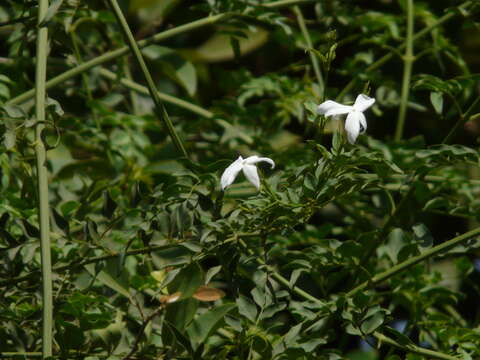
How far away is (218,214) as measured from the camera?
0.94m

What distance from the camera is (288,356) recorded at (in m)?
0.90

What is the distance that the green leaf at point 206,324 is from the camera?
0.95m

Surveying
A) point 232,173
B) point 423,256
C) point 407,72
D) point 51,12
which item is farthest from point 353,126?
point 407,72

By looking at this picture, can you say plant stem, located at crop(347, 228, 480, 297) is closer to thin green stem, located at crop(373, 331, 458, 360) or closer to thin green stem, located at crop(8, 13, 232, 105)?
thin green stem, located at crop(373, 331, 458, 360)

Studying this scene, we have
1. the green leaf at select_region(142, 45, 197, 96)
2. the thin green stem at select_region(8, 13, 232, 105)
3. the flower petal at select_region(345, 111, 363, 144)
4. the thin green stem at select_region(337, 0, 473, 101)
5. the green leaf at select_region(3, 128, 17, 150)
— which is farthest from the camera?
the green leaf at select_region(142, 45, 197, 96)

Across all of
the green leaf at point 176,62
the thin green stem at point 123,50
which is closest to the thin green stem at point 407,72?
the thin green stem at point 123,50

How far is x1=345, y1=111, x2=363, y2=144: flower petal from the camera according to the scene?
0.83 m

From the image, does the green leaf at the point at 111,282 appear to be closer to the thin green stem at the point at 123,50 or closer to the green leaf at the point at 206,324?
the green leaf at the point at 206,324

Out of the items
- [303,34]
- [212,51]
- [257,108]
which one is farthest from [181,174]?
[212,51]

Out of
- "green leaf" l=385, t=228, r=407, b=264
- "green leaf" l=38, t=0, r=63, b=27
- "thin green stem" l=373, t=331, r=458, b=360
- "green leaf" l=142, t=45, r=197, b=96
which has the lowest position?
"thin green stem" l=373, t=331, r=458, b=360

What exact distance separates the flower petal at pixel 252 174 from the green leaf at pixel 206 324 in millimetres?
175

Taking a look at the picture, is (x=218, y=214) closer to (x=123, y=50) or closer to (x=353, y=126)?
(x=353, y=126)

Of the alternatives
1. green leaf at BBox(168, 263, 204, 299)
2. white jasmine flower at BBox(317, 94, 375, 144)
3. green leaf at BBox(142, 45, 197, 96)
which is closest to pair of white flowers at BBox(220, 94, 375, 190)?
white jasmine flower at BBox(317, 94, 375, 144)

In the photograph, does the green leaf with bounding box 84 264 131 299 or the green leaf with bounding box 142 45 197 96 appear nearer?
the green leaf with bounding box 84 264 131 299
